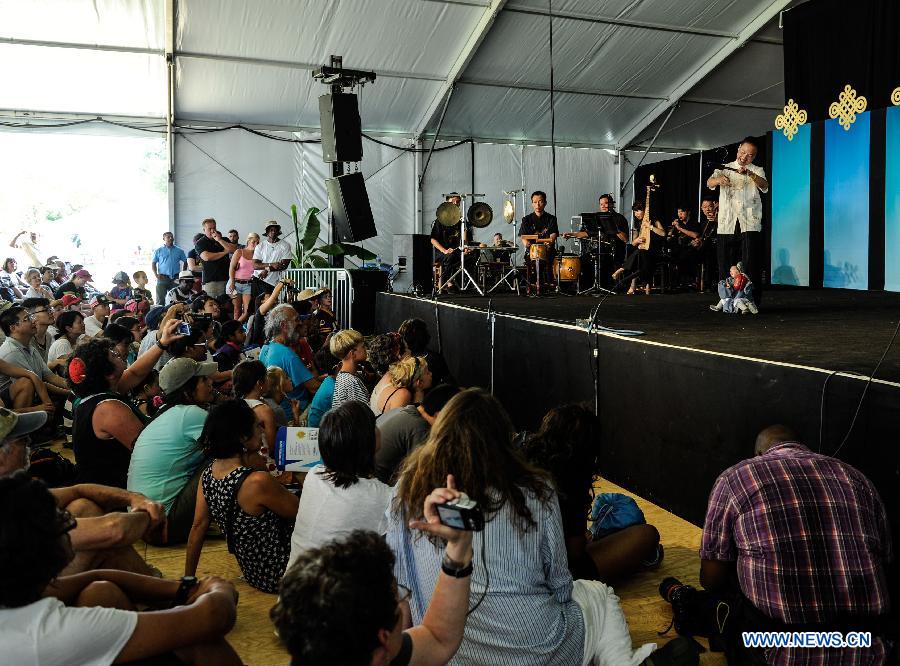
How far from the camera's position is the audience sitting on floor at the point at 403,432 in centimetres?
312

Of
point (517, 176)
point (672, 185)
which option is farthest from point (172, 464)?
point (672, 185)

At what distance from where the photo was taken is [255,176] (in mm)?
12719

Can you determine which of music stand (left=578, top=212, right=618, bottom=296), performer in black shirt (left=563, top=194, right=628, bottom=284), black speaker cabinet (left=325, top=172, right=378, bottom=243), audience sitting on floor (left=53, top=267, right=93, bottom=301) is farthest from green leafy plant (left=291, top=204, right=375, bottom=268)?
music stand (left=578, top=212, right=618, bottom=296)

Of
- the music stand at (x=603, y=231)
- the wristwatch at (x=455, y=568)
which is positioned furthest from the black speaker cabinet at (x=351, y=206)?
the wristwatch at (x=455, y=568)

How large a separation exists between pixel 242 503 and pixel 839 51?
30.0 feet

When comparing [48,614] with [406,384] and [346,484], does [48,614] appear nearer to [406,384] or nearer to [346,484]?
[346,484]

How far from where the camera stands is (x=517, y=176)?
14164 mm

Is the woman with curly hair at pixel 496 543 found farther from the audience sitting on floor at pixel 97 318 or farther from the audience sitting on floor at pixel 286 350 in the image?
the audience sitting on floor at pixel 97 318

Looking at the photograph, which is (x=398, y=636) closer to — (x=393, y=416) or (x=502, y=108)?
(x=393, y=416)

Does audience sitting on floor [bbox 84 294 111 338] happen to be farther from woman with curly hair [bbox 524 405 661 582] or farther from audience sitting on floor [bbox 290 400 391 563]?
woman with curly hair [bbox 524 405 661 582]

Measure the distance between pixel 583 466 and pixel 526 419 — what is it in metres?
2.54

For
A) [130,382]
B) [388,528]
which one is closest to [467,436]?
[388,528]

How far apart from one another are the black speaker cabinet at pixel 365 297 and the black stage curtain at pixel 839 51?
582 centimetres

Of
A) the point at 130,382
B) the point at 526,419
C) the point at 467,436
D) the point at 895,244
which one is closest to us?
the point at 467,436
